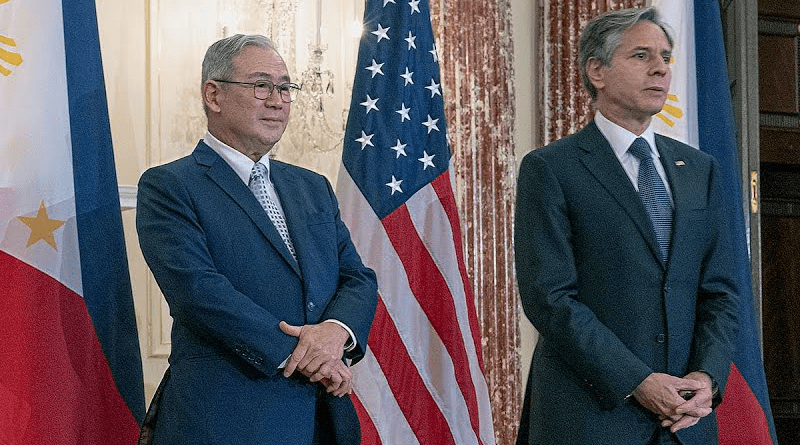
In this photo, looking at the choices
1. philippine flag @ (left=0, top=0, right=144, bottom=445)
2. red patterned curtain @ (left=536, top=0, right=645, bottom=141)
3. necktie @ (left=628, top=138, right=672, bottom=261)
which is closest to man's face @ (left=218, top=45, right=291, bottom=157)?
philippine flag @ (left=0, top=0, right=144, bottom=445)

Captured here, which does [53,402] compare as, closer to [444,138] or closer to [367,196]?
[367,196]

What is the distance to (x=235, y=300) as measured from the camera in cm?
237

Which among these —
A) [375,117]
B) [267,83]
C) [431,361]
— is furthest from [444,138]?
[267,83]

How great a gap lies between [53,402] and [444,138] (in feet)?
5.69

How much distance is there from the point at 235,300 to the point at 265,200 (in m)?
0.37

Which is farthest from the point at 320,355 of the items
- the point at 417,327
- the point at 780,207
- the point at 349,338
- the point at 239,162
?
the point at 780,207

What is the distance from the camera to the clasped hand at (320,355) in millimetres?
2412

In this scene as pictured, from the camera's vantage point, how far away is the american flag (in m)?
3.75

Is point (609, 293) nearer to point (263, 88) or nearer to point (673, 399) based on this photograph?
point (673, 399)

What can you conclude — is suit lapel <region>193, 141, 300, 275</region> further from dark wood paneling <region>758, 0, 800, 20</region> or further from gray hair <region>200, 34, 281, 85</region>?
dark wood paneling <region>758, 0, 800, 20</region>

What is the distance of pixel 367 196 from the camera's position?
149 inches

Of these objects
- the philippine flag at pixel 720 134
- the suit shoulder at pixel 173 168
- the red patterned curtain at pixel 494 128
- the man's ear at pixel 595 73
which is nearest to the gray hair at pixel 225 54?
the suit shoulder at pixel 173 168

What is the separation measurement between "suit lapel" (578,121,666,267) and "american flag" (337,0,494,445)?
118 centimetres

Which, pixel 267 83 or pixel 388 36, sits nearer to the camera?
pixel 267 83
